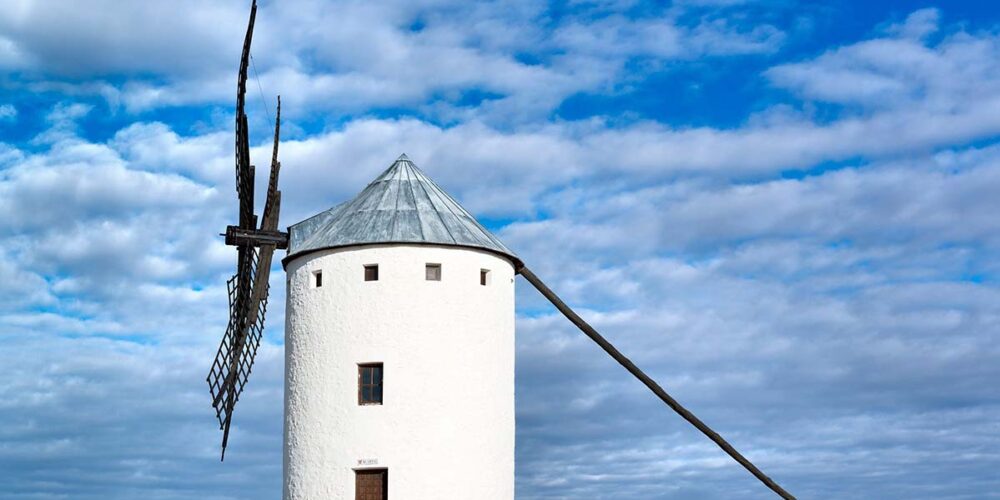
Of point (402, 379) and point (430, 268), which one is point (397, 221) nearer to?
point (430, 268)

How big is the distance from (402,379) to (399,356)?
0.40 m

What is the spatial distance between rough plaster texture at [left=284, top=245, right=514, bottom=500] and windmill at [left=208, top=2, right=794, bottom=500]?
0.9 inches

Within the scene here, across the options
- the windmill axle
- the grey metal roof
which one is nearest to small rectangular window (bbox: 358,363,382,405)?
the grey metal roof

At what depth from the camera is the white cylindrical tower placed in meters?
20.5

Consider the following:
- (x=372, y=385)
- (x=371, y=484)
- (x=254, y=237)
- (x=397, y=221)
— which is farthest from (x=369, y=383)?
(x=254, y=237)

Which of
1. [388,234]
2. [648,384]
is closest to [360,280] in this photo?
[388,234]

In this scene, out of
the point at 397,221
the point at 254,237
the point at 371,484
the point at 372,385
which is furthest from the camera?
the point at 254,237

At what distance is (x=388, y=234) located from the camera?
21.2m

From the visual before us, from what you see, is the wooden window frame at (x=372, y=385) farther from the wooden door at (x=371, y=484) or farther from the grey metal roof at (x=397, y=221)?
the grey metal roof at (x=397, y=221)

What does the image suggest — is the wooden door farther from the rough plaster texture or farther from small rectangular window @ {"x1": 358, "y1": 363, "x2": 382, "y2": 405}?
small rectangular window @ {"x1": 358, "y1": 363, "x2": 382, "y2": 405}

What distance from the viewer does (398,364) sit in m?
20.7

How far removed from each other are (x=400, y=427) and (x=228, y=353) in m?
4.41

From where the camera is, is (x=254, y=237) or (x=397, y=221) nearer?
(x=397, y=221)

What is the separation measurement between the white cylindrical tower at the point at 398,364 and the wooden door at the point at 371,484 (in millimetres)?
24
